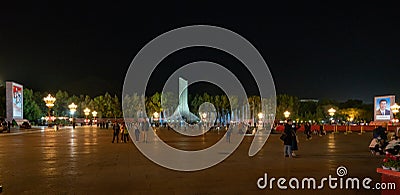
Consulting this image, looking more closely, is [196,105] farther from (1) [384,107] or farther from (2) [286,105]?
(1) [384,107]

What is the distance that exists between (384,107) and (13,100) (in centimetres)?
5907

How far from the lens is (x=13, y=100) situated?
7581 centimetres

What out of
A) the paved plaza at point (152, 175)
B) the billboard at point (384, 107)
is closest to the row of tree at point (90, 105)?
the billboard at point (384, 107)

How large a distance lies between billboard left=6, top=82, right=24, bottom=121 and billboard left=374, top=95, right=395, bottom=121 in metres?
58.6

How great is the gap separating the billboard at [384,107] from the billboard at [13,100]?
192ft

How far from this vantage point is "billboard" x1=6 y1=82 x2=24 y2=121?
75.5m

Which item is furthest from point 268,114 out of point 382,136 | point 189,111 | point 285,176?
point 285,176

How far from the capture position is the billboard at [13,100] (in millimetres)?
75500

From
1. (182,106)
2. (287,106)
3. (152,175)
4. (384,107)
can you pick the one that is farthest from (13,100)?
(152,175)

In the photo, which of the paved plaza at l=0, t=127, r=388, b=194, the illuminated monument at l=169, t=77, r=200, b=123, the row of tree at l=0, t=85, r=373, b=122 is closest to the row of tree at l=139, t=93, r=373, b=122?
the row of tree at l=0, t=85, r=373, b=122

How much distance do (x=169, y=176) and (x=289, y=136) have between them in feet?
24.7

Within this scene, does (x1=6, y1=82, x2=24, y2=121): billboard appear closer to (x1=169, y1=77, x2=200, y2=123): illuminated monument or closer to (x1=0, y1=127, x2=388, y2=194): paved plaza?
(x1=169, y1=77, x2=200, y2=123): illuminated monument

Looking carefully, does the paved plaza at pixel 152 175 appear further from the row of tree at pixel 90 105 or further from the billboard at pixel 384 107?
the row of tree at pixel 90 105

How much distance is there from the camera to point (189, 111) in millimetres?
141750
